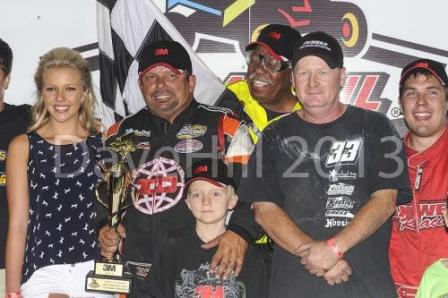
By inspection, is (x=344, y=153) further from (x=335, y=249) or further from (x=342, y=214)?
(x=335, y=249)

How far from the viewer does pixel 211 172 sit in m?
3.13

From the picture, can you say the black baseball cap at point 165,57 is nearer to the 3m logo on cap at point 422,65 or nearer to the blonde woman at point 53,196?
the blonde woman at point 53,196

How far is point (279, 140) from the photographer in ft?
9.72

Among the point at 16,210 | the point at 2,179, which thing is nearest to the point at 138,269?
the point at 16,210

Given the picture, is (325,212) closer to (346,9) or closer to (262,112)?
(262,112)

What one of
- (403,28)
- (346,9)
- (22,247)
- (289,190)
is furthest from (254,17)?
(22,247)

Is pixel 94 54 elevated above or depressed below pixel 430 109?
above

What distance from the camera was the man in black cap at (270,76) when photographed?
381 cm

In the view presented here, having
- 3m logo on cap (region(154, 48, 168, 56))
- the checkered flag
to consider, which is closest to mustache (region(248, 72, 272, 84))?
the checkered flag

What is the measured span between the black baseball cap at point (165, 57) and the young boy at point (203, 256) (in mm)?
568

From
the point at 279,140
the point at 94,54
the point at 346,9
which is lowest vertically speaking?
the point at 279,140

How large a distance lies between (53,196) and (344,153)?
1.37 metres

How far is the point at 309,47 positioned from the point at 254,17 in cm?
128

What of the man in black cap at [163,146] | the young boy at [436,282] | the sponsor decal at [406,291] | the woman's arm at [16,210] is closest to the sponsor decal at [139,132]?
the man in black cap at [163,146]
